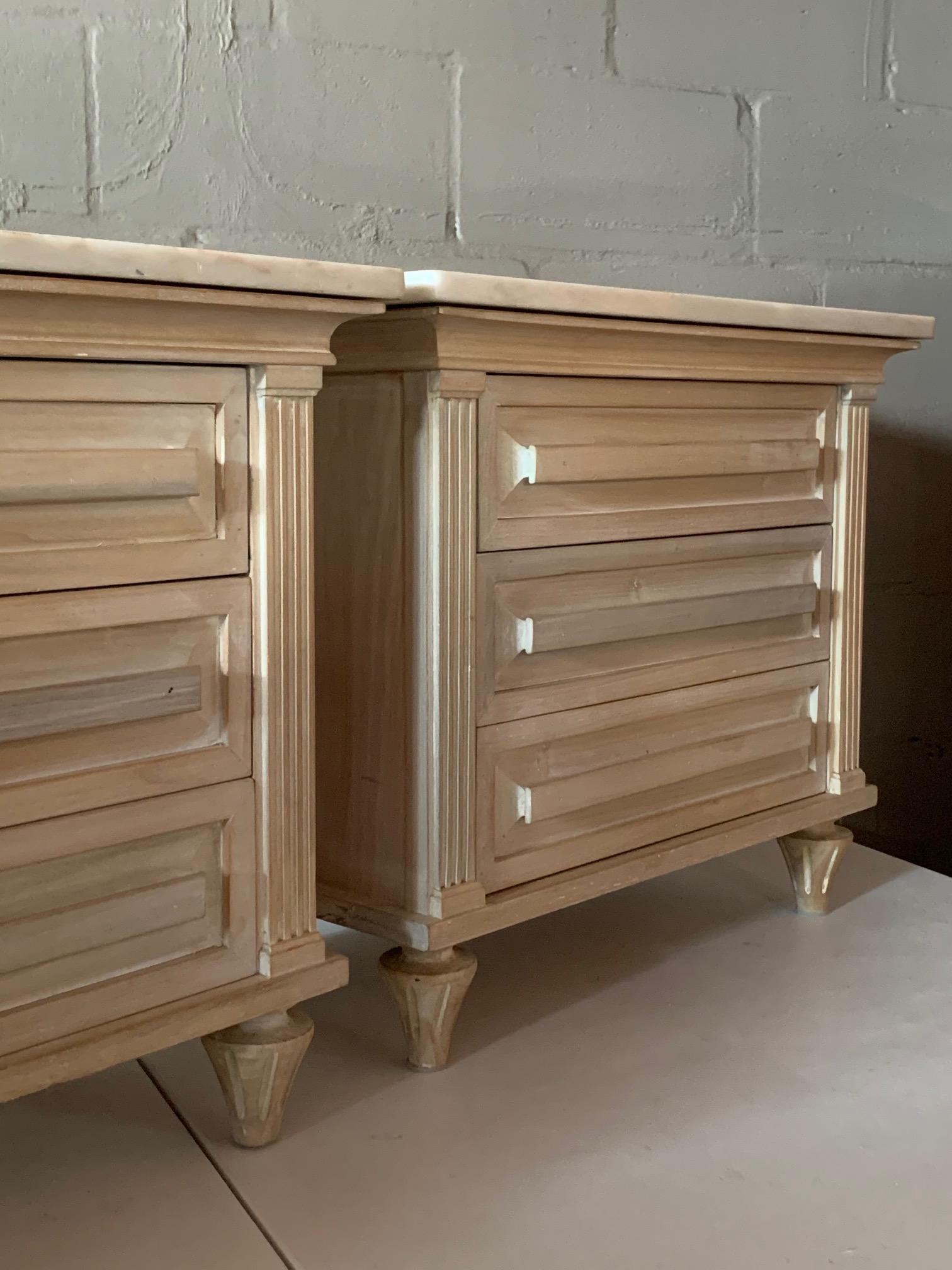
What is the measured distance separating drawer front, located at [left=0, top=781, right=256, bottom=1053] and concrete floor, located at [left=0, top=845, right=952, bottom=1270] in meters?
0.21

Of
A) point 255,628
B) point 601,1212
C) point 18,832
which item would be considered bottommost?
point 601,1212

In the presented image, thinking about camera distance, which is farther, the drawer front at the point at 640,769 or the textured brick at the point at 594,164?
the textured brick at the point at 594,164

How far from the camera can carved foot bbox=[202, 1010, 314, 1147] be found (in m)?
1.22

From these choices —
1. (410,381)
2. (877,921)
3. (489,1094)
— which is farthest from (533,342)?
(877,921)

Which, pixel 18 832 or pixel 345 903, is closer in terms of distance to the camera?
pixel 18 832

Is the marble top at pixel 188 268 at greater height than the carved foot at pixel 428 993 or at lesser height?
greater

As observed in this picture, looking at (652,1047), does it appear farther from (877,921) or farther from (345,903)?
(877,921)

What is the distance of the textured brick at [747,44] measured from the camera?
2068 mm

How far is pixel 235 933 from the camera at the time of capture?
1.19m

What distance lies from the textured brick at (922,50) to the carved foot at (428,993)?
5.98ft

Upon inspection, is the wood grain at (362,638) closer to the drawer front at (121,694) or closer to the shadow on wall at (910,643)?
the drawer front at (121,694)

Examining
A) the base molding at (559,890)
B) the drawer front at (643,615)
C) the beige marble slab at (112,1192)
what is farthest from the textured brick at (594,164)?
the beige marble slab at (112,1192)

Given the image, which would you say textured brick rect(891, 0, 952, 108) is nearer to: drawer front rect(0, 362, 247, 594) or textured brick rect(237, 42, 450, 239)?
textured brick rect(237, 42, 450, 239)

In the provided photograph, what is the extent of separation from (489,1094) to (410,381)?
2.40ft
